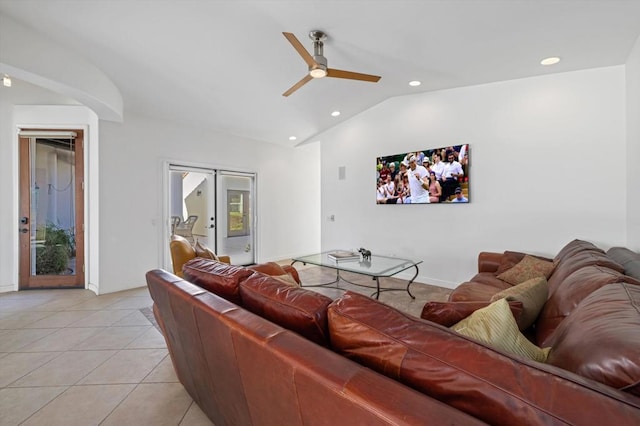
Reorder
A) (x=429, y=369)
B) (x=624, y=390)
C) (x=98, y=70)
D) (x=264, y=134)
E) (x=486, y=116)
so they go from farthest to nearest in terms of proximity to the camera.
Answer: (x=264, y=134)
(x=486, y=116)
(x=98, y=70)
(x=429, y=369)
(x=624, y=390)

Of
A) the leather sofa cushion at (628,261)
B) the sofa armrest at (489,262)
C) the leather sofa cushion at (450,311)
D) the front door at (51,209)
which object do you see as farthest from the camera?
the front door at (51,209)

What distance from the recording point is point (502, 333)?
99 centimetres

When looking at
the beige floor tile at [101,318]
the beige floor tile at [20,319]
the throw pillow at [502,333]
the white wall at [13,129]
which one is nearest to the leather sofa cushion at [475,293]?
the throw pillow at [502,333]

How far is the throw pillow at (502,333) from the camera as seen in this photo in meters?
0.97

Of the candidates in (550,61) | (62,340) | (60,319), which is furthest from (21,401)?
(550,61)

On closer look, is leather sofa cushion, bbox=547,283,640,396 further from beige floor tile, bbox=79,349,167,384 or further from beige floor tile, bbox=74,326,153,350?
beige floor tile, bbox=74,326,153,350

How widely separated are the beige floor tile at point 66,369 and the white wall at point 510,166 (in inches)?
148

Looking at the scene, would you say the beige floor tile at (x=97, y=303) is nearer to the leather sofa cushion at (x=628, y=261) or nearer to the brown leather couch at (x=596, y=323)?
the brown leather couch at (x=596, y=323)

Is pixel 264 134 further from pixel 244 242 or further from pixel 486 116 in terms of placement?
pixel 486 116

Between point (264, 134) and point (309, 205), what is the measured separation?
213 centimetres

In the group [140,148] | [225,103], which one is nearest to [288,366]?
[225,103]

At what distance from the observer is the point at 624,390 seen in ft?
2.02

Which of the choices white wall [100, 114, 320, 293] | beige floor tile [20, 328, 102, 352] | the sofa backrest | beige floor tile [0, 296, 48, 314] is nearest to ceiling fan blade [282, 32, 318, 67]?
the sofa backrest

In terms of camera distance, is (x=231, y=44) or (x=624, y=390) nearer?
(x=624, y=390)
